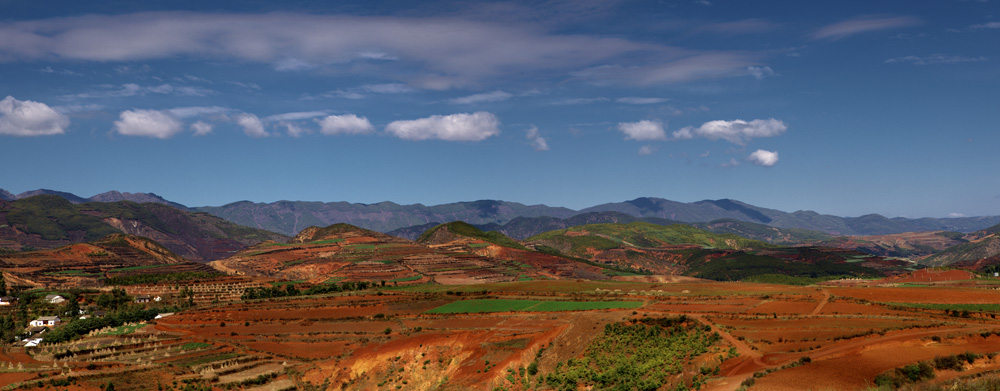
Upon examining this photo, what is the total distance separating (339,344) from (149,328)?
37.7 m

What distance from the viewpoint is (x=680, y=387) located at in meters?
50.8

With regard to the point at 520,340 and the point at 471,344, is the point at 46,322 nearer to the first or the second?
the point at 471,344

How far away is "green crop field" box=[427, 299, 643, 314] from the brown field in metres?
3.59

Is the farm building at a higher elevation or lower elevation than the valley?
higher

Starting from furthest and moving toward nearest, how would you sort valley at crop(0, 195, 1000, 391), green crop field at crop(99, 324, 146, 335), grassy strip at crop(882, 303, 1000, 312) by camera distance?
1. green crop field at crop(99, 324, 146, 335)
2. grassy strip at crop(882, 303, 1000, 312)
3. valley at crop(0, 195, 1000, 391)

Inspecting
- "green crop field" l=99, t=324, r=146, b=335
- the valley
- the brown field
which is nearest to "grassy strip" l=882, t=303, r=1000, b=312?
the valley

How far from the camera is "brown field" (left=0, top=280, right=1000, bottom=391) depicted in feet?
181

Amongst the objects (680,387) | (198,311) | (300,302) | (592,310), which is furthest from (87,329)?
(680,387)

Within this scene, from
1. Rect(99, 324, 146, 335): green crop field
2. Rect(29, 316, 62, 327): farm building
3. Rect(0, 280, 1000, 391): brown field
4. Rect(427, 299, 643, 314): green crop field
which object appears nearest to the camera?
Rect(0, 280, 1000, 391): brown field

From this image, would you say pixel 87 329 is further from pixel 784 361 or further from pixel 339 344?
pixel 784 361

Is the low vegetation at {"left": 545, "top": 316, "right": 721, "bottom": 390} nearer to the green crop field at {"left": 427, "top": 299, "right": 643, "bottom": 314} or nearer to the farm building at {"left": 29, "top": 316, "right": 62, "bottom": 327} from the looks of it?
the green crop field at {"left": 427, "top": 299, "right": 643, "bottom": 314}

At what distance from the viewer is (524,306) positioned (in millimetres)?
115375

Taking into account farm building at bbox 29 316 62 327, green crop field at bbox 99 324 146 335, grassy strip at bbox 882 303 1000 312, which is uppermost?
farm building at bbox 29 316 62 327

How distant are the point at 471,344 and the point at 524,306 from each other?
35.0 metres
